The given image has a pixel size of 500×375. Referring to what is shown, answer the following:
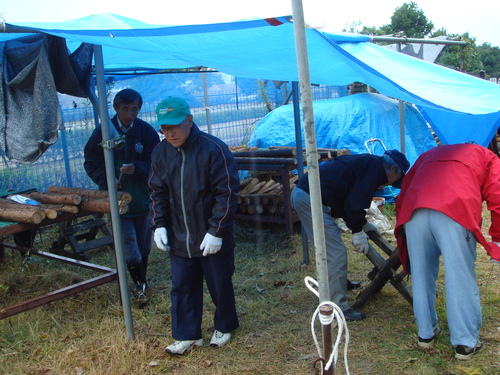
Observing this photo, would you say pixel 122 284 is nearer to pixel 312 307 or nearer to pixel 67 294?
pixel 67 294

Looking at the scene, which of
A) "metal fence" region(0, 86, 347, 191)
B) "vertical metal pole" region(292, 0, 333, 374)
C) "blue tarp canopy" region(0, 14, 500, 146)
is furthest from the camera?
"metal fence" region(0, 86, 347, 191)

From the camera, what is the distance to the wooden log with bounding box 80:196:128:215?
3.90 meters

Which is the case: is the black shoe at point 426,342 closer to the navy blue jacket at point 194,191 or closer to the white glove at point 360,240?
the white glove at point 360,240

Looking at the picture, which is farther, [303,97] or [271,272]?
[271,272]

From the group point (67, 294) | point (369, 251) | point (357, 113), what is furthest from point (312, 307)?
point (357, 113)

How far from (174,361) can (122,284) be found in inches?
28.9

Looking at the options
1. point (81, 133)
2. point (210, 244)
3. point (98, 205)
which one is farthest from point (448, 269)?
point (81, 133)

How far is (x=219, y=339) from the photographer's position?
12.5ft

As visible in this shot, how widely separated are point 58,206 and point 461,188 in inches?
120

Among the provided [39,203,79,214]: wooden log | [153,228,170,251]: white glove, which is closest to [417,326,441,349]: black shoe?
[153,228,170,251]: white glove

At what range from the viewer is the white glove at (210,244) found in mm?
3385

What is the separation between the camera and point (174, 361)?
362 cm

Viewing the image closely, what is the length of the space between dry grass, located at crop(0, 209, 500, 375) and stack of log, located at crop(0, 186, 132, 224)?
104cm

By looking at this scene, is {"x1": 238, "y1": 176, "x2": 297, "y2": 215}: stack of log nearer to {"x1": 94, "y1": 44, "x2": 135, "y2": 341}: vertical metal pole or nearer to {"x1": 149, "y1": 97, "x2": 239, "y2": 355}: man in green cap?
{"x1": 149, "y1": 97, "x2": 239, "y2": 355}: man in green cap
